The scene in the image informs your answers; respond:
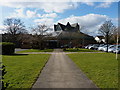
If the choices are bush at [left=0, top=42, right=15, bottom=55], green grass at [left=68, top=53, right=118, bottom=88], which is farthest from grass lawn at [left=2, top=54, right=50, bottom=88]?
bush at [left=0, top=42, right=15, bottom=55]

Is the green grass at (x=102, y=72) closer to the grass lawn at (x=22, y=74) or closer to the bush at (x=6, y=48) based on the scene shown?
the grass lawn at (x=22, y=74)

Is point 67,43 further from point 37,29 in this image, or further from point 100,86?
point 100,86

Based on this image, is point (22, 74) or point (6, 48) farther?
point (6, 48)

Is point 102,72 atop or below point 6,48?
below

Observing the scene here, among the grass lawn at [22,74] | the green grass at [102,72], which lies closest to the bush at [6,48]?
the grass lawn at [22,74]

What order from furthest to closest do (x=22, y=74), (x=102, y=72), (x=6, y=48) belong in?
(x=6, y=48) → (x=102, y=72) → (x=22, y=74)

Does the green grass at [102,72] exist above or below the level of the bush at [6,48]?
below

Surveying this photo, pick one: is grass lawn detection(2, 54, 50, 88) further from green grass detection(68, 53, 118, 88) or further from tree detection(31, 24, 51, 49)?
tree detection(31, 24, 51, 49)

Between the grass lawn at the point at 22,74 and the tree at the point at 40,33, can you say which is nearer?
the grass lawn at the point at 22,74

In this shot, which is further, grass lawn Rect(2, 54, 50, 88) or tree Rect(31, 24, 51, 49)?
tree Rect(31, 24, 51, 49)

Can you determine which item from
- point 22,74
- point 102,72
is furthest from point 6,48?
point 102,72

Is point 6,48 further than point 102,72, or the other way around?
point 6,48

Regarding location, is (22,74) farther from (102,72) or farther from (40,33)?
(40,33)

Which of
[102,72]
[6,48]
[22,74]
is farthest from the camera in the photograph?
[6,48]
